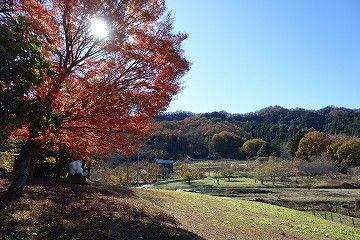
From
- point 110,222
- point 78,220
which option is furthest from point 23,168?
point 110,222

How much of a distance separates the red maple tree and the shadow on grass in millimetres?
1702

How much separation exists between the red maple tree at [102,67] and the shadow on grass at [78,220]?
1.70m

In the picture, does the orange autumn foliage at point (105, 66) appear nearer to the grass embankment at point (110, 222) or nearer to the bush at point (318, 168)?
the grass embankment at point (110, 222)

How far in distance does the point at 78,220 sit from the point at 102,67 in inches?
180

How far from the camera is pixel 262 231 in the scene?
11367mm

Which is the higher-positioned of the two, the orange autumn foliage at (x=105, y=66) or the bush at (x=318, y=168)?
the orange autumn foliage at (x=105, y=66)

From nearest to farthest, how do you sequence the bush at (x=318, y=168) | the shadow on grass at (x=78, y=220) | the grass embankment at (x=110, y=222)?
the shadow on grass at (x=78, y=220) < the grass embankment at (x=110, y=222) < the bush at (x=318, y=168)

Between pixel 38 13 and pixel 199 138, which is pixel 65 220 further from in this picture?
pixel 199 138

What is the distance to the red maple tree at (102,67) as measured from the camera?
9.09 meters

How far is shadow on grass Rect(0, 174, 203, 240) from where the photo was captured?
21.7ft

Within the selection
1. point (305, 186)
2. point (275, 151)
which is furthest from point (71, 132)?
point (275, 151)

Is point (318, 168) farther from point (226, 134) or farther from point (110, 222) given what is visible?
point (110, 222)

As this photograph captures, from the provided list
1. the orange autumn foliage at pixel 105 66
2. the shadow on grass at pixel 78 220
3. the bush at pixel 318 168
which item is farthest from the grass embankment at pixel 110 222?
the bush at pixel 318 168

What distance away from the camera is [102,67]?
9961mm
